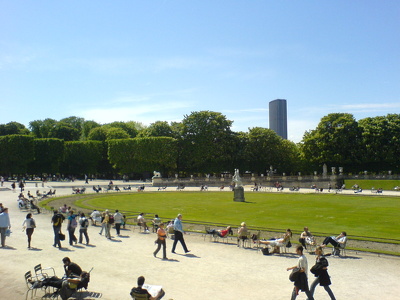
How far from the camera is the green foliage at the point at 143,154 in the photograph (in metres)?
81.8

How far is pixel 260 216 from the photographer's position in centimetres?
2833

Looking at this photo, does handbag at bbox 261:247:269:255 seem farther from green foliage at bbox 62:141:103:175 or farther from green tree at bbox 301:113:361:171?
green foliage at bbox 62:141:103:175

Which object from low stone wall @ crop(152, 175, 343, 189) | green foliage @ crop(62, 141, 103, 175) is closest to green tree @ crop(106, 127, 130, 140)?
green foliage @ crop(62, 141, 103, 175)

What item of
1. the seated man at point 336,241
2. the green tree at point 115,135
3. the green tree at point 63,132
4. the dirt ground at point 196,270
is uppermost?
the green tree at point 63,132

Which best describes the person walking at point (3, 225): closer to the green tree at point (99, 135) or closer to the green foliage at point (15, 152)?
the green foliage at point (15, 152)

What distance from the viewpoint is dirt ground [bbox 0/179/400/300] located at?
11.1 meters

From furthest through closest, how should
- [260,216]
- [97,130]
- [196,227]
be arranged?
[97,130]
[260,216]
[196,227]

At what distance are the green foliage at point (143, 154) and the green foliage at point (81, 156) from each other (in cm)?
737

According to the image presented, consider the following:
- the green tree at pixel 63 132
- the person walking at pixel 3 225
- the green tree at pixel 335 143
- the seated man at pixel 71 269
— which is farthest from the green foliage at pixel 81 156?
the seated man at pixel 71 269

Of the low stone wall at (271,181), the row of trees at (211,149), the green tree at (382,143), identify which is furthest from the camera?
the row of trees at (211,149)

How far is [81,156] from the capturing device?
298 feet

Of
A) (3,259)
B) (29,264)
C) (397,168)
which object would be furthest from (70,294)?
(397,168)

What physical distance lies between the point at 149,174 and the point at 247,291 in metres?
83.0

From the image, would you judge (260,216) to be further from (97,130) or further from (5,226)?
(97,130)
